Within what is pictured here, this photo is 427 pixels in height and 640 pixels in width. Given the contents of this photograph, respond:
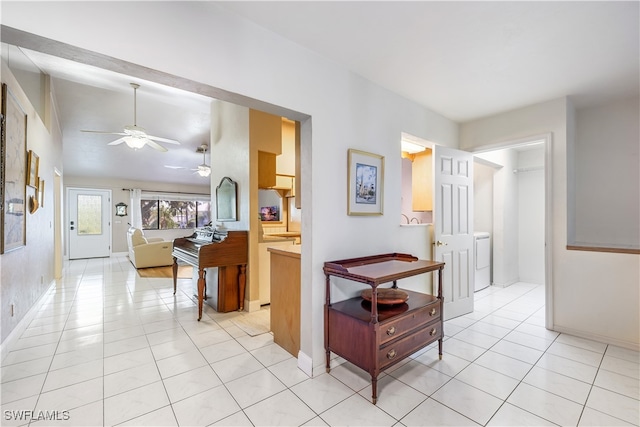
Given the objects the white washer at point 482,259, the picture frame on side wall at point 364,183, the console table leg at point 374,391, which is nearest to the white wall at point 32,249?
the picture frame on side wall at point 364,183

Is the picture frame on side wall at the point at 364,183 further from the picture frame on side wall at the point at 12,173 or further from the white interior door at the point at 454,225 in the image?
the picture frame on side wall at the point at 12,173

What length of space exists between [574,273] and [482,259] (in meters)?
1.70

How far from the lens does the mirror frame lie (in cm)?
374

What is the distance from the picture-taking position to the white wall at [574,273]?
2547 mm

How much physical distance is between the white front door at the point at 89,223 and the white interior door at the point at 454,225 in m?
9.48

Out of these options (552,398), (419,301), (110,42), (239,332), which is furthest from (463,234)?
(110,42)

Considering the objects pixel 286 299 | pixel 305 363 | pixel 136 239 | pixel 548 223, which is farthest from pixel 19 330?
pixel 548 223

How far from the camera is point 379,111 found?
2596 mm

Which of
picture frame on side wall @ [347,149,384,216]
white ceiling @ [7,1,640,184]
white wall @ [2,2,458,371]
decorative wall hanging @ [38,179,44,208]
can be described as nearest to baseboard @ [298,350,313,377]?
white wall @ [2,2,458,371]

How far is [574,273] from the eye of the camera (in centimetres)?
282

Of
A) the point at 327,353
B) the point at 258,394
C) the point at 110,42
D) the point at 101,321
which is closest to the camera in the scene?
the point at 110,42

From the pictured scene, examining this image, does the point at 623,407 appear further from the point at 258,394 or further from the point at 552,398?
the point at 258,394

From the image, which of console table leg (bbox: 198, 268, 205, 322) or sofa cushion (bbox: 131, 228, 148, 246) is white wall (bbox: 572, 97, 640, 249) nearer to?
console table leg (bbox: 198, 268, 205, 322)

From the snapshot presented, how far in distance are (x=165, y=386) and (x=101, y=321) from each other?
1835 millimetres
